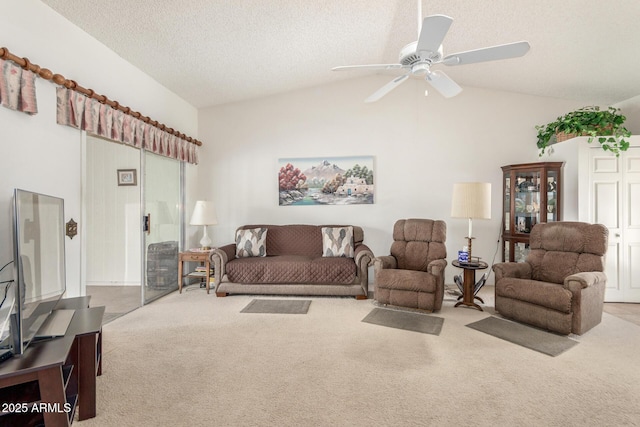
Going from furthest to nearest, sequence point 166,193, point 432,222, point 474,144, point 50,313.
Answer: point 474,144
point 166,193
point 432,222
point 50,313

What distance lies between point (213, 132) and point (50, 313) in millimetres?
3707

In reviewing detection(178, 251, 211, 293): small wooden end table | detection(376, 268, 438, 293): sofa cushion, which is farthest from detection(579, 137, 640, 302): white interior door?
detection(178, 251, 211, 293): small wooden end table

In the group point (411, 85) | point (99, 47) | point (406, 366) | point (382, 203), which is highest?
point (411, 85)

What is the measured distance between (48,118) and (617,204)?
19.2ft

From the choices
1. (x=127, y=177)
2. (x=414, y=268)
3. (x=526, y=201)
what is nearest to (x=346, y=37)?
(x=414, y=268)

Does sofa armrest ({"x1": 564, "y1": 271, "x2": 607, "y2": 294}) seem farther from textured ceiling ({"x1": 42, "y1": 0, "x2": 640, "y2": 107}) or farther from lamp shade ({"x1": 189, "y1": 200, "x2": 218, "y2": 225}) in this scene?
lamp shade ({"x1": 189, "y1": 200, "x2": 218, "y2": 225})

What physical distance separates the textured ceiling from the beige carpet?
2745 mm

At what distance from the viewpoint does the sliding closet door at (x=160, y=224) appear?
12.6 ft

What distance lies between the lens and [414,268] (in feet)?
13.1

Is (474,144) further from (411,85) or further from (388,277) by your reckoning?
(388,277)

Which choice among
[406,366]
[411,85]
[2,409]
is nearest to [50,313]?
[2,409]

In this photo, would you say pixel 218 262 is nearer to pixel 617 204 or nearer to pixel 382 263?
pixel 382 263

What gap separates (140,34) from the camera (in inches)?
118

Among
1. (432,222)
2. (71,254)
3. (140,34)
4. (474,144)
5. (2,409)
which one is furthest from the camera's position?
(474,144)
